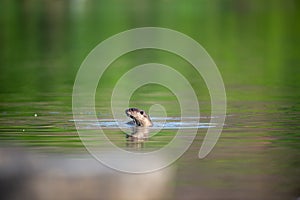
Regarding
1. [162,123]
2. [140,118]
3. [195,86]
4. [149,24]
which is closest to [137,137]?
[140,118]

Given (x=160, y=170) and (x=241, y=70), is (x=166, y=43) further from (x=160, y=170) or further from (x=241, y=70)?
(x=160, y=170)

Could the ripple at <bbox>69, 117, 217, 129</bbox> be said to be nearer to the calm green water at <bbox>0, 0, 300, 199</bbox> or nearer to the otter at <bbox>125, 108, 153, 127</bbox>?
the otter at <bbox>125, 108, 153, 127</bbox>

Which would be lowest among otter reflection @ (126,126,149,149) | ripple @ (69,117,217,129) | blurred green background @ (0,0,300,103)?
otter reflection @ (126,126,149,149)

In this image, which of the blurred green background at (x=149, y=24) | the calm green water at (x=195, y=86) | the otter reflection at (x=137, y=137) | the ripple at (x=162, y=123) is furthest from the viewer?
the blurred green background at (x=149, y=24)

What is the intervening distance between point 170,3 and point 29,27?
934 inches

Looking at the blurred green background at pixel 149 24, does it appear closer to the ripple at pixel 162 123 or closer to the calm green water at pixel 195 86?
the calm green water at pixel 195 86

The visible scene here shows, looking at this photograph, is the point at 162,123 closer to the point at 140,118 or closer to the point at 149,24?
the point at 140,118

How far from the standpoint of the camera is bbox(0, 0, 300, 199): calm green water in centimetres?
1650

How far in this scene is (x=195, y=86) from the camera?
30.8 metres

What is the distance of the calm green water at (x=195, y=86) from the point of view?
16.5m

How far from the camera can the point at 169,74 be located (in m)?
36.7

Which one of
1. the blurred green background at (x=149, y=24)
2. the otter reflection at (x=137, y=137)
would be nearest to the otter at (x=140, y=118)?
the otter reflection at (x=137, y=137)

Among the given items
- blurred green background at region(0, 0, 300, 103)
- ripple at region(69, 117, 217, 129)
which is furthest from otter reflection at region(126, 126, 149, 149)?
blurred green background at region(0, 0, 300, 103)

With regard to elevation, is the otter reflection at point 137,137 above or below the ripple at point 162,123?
below
